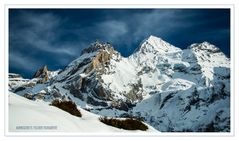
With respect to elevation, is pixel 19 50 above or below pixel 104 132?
above

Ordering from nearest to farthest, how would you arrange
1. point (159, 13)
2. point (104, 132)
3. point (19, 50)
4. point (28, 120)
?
point (28, 120)
point (104, 132)
point (159, 13)
point (19, 50)
